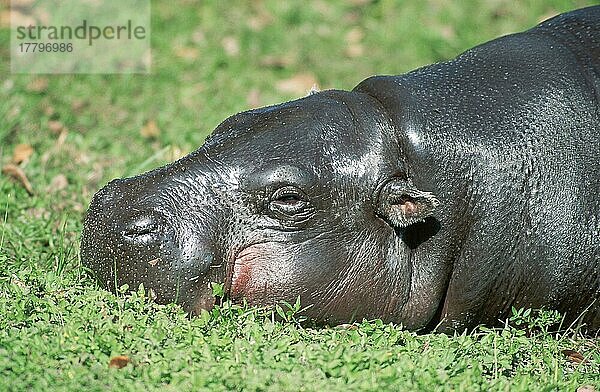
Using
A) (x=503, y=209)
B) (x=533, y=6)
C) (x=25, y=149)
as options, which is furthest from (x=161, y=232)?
(x=533, y=6)

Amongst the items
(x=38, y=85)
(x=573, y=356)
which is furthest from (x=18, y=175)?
(x=573, y=356)

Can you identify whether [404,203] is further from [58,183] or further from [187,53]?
[187,53]

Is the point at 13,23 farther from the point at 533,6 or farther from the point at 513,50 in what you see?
the point at 513,50

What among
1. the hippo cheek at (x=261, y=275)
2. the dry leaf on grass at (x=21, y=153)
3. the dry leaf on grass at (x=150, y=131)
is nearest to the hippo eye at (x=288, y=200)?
the hippo cheek at (x=261, y=275)

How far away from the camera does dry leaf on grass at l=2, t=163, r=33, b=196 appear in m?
6.39

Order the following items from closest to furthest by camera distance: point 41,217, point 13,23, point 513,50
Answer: point 513,50 → point 41,217 → point 13,23

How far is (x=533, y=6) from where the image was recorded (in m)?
9.54

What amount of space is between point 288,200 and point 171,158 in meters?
2.24

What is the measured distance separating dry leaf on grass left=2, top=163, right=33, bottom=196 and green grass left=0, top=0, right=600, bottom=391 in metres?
0.07

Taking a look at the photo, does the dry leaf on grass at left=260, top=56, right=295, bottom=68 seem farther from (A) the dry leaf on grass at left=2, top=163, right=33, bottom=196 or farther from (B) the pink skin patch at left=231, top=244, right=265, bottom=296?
(B) the pink skin patch at left=231, top=244, right=265, bottom=296

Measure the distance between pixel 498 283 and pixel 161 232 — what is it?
61.6 inches

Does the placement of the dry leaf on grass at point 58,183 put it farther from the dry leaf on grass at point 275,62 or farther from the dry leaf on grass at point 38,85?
the dry leaf on grass at point 275,62

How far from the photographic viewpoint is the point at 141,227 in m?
4.62

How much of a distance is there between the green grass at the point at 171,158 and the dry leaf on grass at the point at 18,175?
7cm
